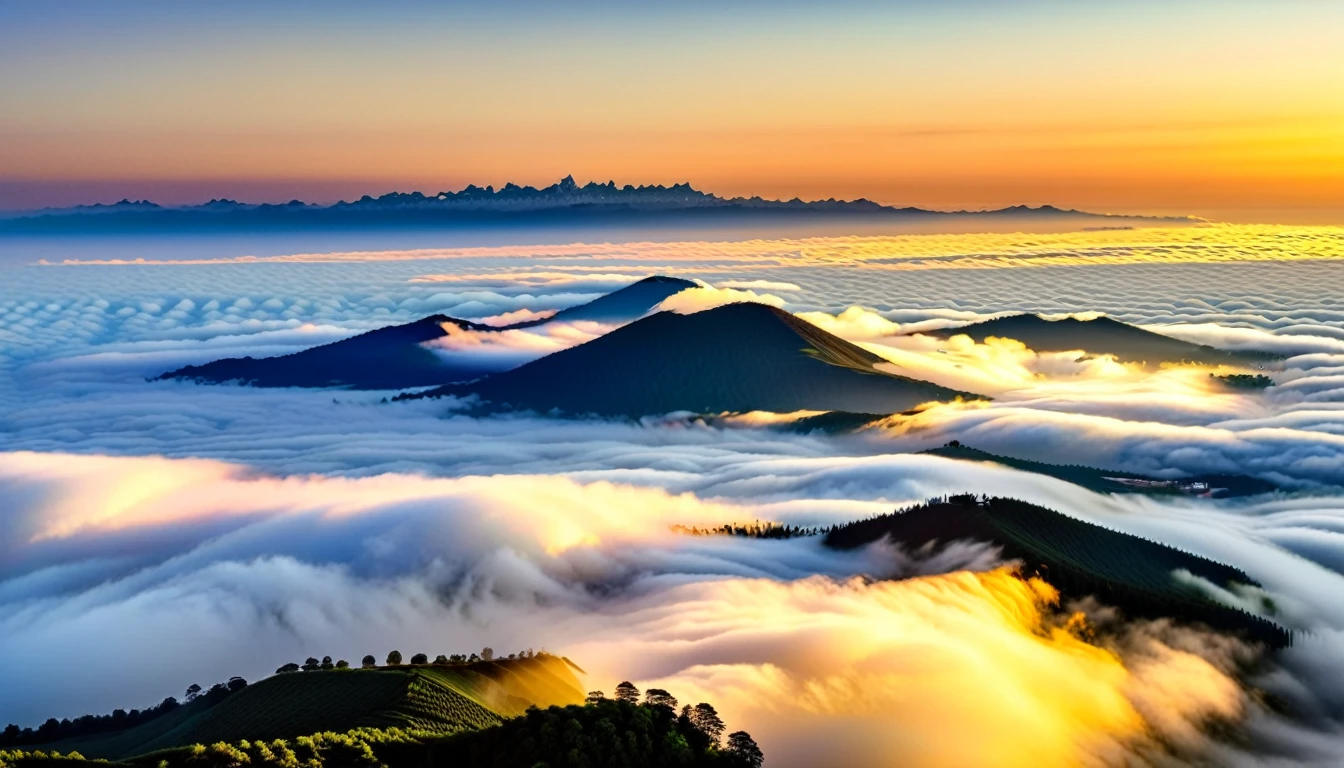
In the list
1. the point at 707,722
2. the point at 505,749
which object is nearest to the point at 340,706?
the point at 505,749

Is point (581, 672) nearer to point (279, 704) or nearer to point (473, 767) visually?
point (279, 704)

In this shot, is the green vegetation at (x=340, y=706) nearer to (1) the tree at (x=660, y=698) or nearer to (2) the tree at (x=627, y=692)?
(2) the tree at (x=627, y=692)

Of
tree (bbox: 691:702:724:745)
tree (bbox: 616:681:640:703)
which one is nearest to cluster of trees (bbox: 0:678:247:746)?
tree (bbox: 616:681:640:703)

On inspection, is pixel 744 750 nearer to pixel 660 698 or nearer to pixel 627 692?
pixel 660 698

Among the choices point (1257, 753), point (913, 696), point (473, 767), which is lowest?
point (1257, 753)

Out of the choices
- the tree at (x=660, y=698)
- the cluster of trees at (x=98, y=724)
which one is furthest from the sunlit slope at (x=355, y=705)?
the tree at (x=660, y=698)

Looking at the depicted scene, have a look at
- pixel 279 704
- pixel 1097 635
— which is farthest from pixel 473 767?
pixel 1097 635
